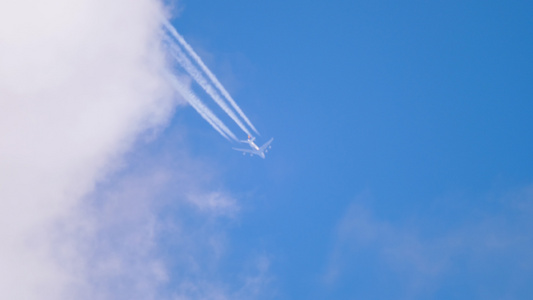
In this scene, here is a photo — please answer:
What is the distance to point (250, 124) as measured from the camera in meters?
44.7

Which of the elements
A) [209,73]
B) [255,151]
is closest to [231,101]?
[209,73]

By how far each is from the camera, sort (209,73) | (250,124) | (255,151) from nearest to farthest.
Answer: (209,73), (250,124), (255,151)

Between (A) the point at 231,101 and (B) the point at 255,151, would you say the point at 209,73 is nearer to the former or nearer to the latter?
(A) the point at 231,101

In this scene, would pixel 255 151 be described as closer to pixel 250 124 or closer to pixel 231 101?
pixel 250 124

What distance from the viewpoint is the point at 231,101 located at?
41.2 meters

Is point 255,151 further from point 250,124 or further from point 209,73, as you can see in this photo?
point 209,73

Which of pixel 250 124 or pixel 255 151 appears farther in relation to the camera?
pixel 255 151

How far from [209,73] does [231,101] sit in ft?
11.8

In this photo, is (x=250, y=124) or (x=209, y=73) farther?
(x=250, y=124)

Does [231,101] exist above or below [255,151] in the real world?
below

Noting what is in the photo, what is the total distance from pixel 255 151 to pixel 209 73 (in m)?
14.8

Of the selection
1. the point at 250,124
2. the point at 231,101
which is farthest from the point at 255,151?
the point at 231,101

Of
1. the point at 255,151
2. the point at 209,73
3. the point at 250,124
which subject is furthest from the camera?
the point at 255,151

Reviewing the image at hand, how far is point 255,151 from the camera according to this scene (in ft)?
170
